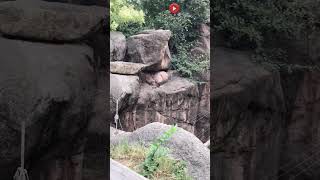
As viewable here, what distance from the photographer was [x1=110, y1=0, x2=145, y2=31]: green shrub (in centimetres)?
1245

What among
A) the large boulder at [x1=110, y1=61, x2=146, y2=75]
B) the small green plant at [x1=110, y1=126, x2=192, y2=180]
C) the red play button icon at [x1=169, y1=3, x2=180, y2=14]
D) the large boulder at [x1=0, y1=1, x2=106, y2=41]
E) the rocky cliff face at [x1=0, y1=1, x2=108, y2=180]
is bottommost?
the small green plant at [x1=110, y1=126, x2=192, y2=180]

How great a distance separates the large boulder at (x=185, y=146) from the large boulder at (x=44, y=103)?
4.79 metres

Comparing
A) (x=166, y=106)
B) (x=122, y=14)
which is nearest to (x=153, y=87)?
(x=166, y=106)

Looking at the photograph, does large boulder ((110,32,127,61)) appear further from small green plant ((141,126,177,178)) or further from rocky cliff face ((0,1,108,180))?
rocky cliff face ((0,1,108,180))

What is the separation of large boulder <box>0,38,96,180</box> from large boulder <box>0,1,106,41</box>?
73mm

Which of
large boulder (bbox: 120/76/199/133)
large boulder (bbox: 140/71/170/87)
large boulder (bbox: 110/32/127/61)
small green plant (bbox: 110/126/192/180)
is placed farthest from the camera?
large boulder (bbox: 140/71/170/87)

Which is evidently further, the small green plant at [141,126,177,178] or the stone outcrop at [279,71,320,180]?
the small green plant at [141,126,177,178]

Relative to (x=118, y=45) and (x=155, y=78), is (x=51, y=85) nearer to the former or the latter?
(x=118, y=45)

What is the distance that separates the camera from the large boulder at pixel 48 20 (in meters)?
2.88

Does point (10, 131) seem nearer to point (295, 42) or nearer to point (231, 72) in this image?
point (231, 72)

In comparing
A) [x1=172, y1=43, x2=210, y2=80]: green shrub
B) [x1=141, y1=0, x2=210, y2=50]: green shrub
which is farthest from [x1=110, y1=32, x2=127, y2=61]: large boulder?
[x1=172, y1=43, x2=210, y2=80]: green shrub

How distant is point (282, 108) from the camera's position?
313 cm

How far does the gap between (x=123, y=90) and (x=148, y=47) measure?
2.02 meters

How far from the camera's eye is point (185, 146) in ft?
26.1
